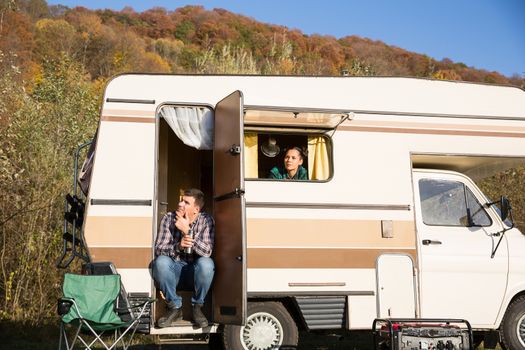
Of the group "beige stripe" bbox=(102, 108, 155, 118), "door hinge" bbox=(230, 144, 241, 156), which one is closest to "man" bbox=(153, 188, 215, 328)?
"door hinge" bbox=(230, 144, 241, 156)

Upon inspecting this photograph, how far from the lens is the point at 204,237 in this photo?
6.82 m

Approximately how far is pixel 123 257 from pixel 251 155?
5.64 ft

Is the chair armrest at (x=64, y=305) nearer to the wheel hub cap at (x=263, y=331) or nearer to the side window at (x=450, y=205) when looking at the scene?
the wheel hub cap at (x=263, y=331)

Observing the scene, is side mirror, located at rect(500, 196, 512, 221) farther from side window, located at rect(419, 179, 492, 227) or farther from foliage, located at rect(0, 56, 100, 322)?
foliage, located at rect(0, 56, 100, 322)

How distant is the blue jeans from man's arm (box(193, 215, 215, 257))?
0.30ft

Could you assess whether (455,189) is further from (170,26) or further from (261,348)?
(170,26)

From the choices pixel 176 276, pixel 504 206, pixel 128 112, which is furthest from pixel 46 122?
pixel 504 206

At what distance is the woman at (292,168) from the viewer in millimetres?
7203

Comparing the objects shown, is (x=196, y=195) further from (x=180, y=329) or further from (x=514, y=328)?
(x=514, y=328)

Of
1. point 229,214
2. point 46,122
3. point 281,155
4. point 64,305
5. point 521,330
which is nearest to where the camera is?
point 64,305

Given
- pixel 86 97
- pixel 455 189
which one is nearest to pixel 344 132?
pixel 455 189

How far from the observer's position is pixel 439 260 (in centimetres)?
720

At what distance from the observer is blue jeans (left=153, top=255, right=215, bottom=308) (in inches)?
256

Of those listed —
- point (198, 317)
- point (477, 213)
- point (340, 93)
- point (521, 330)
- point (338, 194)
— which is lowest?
point (521, 330)
